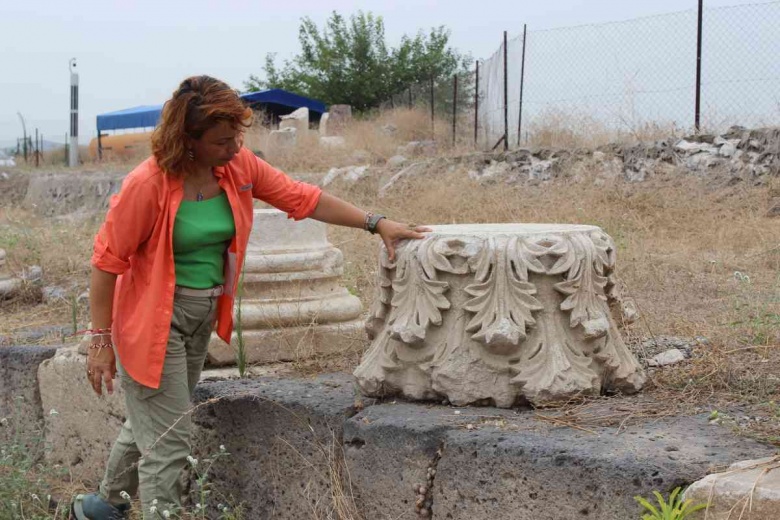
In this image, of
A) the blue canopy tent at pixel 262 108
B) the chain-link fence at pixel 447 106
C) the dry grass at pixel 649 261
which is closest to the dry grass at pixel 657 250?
the dry grass at pixel 649 261

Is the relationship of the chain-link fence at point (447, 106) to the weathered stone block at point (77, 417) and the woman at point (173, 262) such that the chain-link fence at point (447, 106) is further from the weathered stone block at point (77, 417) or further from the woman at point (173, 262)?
the woman at point (173, 262)

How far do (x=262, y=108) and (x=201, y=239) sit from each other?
22.1 metres

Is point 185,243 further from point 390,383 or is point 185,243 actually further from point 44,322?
point 44,322

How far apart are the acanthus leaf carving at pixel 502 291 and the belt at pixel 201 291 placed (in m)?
0.85

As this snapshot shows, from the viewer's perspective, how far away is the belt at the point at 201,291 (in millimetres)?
3049

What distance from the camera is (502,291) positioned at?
3111mm

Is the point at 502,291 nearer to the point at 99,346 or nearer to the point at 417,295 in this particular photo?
the point at 417,295

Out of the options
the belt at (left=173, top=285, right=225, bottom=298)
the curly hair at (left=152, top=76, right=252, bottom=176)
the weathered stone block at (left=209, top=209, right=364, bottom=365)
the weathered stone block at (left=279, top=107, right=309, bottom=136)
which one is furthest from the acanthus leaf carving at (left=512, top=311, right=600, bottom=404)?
the weathered stone block at (left=279, top=107, right=309, bottom=136)

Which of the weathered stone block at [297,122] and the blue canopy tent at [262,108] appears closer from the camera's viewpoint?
the weathered stone block at [297,122]

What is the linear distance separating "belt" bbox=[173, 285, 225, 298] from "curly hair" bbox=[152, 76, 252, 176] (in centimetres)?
40

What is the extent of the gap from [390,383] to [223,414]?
0.78 meters

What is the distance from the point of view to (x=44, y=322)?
236 inches

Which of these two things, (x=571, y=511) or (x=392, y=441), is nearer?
(x=571, y=511)

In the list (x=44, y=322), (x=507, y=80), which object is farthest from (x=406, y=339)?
(x=507, y=80)
